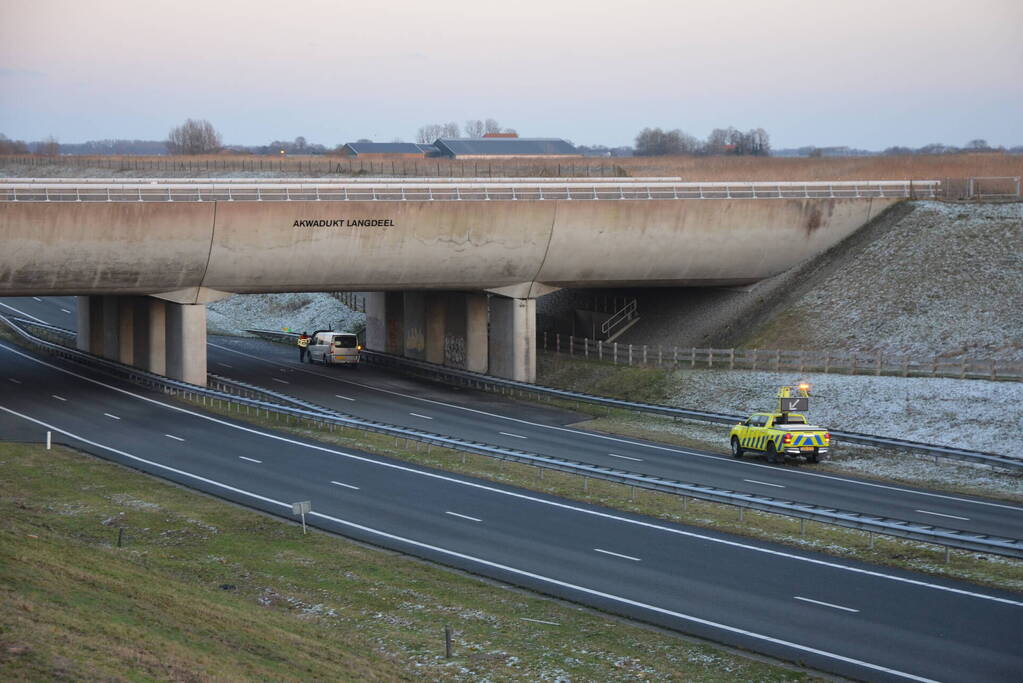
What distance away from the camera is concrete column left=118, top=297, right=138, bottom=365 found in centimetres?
6362

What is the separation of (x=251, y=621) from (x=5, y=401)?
35.0 meters

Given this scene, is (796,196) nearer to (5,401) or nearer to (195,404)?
(195,404)

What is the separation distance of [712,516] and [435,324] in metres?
37.0

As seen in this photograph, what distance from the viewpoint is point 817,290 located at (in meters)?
62.0

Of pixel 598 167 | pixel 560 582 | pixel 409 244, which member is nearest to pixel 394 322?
pixel 409 244

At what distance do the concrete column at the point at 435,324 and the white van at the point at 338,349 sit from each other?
12.6 ft

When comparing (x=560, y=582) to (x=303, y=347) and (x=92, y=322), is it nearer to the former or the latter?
(x=303, y=347)

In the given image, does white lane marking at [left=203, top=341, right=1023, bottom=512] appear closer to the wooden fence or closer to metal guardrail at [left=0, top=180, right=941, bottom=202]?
metal guardrail at [left=0, top=180, right=941, bottom=202]

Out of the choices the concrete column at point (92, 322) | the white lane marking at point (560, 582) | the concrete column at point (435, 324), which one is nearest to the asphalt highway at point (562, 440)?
the concrete column at point (435, 324)

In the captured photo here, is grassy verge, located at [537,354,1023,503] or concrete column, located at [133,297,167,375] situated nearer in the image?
grassy verge, located at [537,354,1023,503]

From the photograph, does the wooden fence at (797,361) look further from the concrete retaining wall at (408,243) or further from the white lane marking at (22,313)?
the white lane marking at (22,313)

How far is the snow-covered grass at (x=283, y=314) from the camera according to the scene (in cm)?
8431

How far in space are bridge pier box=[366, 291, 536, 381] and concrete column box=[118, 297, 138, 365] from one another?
13.4 meters

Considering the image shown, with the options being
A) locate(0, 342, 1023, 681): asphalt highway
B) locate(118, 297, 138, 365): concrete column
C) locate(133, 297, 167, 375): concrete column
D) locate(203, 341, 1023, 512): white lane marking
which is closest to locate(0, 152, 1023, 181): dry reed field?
locate(203, 341, 1023, 512): white lane marking
